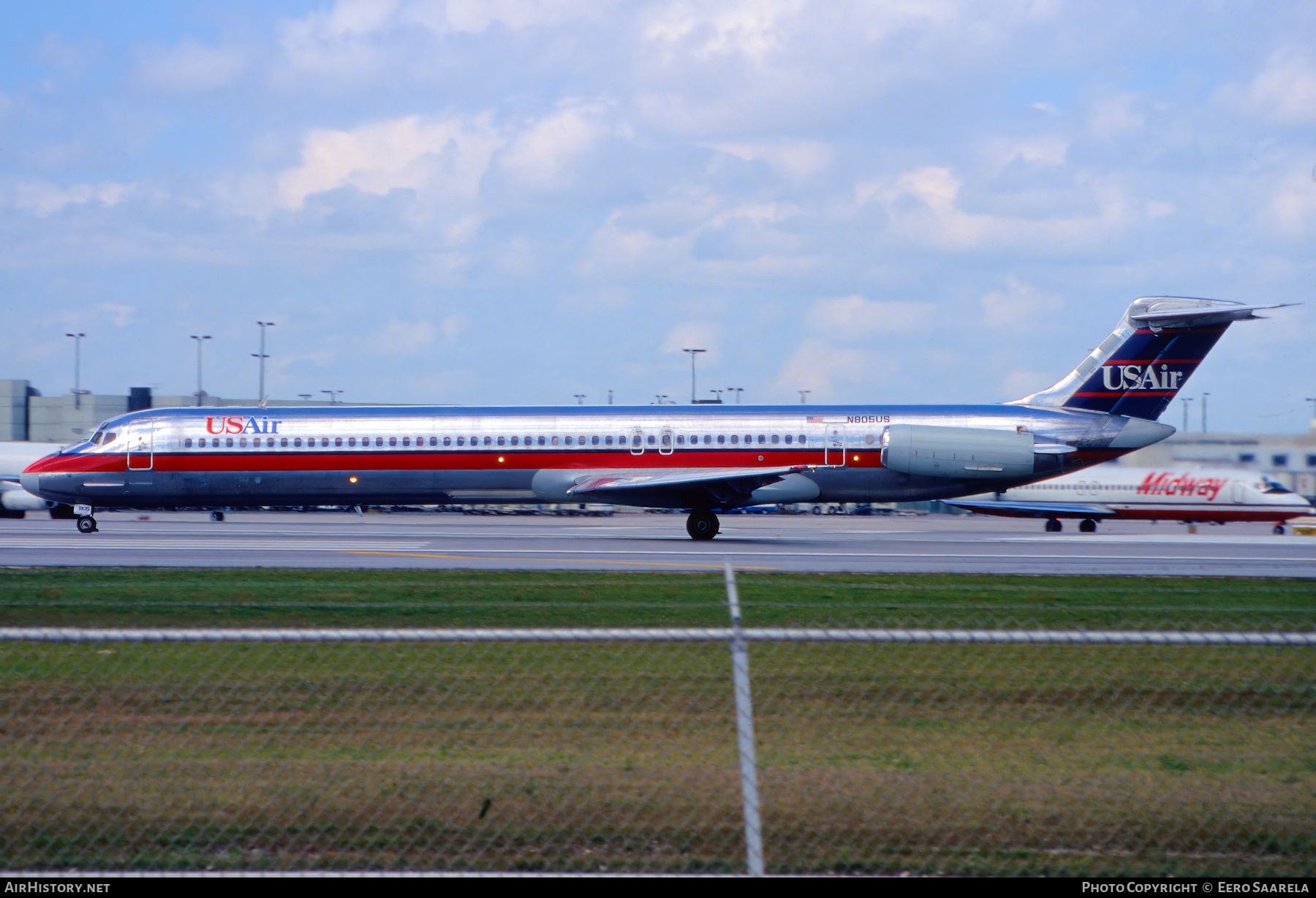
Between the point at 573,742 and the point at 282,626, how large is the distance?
6.36 metres

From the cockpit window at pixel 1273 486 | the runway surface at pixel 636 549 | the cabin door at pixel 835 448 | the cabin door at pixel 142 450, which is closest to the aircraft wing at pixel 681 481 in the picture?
the cabin door at pixel 835 448

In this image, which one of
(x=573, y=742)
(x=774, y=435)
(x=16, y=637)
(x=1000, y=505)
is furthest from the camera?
(x=1000, y=505)

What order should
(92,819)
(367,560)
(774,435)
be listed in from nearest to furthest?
(92,819)
(367,560)
(774,435)

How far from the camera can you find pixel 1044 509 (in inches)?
1778

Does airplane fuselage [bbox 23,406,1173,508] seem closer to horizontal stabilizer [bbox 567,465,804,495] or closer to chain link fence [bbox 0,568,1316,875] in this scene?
horizontal stabilizer [bbox 567,465,804,495]

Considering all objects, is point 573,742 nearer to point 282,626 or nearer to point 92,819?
point 92,819

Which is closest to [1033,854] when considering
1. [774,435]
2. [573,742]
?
[573,742]

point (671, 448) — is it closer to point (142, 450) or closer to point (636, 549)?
point (636, 549)

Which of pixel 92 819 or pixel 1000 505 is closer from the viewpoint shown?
pixel 92 819

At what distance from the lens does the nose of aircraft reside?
3194cm

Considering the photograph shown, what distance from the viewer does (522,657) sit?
10805 millimetres

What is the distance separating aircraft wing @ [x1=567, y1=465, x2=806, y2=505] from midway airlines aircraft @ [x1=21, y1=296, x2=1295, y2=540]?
6cm

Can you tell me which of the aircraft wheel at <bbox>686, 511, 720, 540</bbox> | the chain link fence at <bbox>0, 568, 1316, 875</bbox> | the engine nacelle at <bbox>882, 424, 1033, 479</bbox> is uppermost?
the engine nacelle at <bbox>882, 424, 1033, 479</bbox>

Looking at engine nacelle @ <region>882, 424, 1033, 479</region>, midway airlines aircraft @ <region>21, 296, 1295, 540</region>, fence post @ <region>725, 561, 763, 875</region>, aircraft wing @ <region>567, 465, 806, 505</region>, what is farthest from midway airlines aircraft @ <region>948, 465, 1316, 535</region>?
fence post @ <region>725, 561, 763, 875</region>
